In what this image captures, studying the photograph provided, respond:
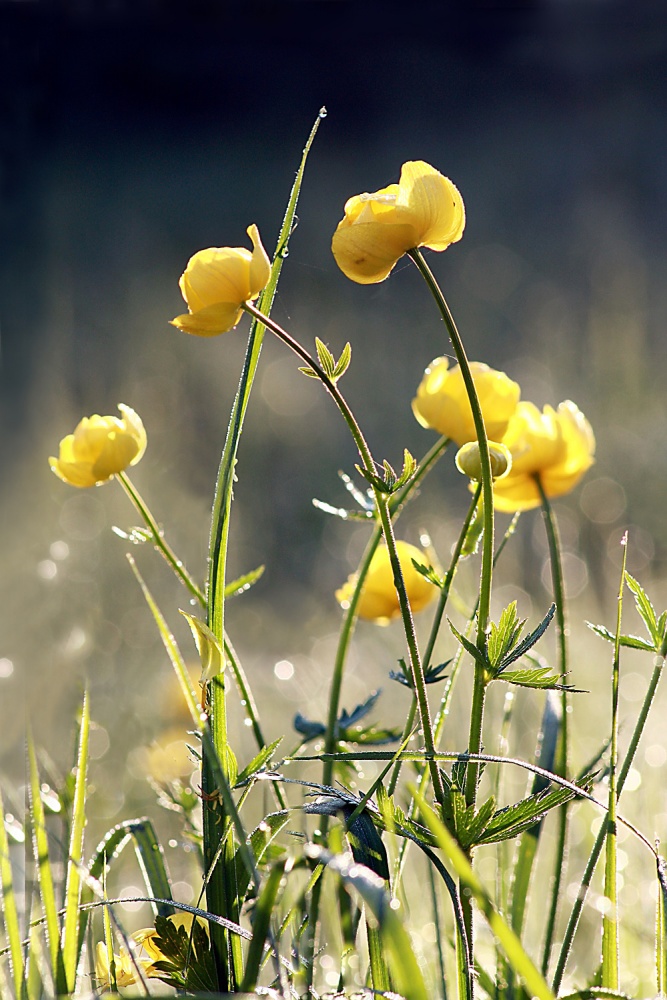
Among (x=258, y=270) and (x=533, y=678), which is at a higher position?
(x=258, y=270)

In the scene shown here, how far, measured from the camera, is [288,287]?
2678mm

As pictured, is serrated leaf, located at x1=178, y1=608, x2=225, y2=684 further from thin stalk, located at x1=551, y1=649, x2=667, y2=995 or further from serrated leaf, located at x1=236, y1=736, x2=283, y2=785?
thin stalk, located at x1=551, y1=649, x2=667, y2=995

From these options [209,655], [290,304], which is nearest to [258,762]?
[209,655]

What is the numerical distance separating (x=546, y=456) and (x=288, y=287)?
91.7 inches

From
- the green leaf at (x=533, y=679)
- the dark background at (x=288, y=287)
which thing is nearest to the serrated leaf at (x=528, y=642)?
the green leaf at (x=533, y=679)

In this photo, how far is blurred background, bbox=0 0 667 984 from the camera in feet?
3.41

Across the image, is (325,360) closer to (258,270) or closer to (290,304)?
(258,270)

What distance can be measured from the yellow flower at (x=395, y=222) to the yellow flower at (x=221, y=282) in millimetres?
28

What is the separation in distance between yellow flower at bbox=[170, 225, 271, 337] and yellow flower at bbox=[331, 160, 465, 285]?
3cm

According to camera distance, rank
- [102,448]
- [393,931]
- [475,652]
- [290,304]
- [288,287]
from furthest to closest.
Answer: [288,287] → [290,304] → [102,448] → [475,652] → [393,931]

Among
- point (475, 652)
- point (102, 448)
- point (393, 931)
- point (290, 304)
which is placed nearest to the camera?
point (393, 931)

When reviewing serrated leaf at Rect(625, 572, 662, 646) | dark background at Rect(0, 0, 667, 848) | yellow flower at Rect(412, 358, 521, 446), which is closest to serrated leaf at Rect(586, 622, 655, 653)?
serrated leaf at Rect(625, 572, 662, 646)

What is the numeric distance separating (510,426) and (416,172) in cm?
14

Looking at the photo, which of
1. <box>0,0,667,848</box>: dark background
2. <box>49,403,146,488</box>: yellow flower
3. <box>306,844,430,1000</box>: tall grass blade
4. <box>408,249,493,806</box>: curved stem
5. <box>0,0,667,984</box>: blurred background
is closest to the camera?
<box>306,844,430,1000</box>: tall grass blade
